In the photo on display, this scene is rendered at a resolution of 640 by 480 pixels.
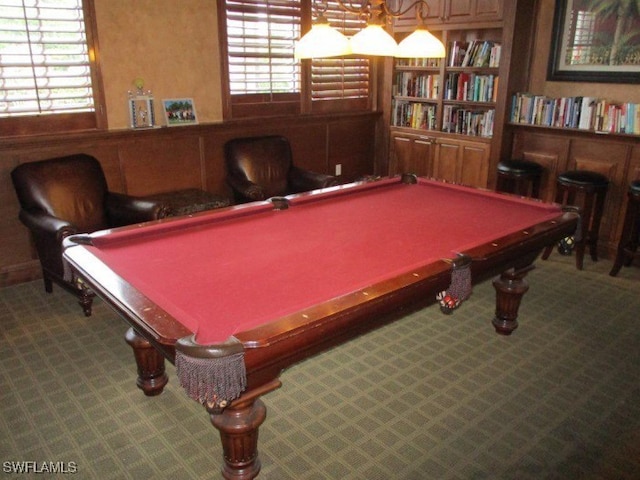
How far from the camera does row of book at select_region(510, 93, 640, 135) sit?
4340mm

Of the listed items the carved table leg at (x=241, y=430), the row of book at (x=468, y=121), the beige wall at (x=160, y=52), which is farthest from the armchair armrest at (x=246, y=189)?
the carved table leg at (x=241, y=430)

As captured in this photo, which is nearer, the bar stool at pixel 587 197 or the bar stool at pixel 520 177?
the bar stool at pixel 587 197

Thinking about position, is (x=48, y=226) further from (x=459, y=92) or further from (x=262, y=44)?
(x=459, y=92)

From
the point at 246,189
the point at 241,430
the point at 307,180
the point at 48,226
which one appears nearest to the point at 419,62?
the point at 307,180

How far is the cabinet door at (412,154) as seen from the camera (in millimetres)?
5801

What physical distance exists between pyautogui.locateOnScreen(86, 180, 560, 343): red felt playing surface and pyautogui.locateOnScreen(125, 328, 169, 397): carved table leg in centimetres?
54

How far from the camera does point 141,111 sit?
170 inches

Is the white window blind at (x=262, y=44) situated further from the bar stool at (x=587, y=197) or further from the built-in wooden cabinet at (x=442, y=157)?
the bar stool at (x=587, y=197)

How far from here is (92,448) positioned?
232 centimetres

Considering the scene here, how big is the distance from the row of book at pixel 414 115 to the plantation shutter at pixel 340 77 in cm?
38

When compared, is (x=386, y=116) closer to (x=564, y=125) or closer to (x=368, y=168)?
(x=368, y=168)

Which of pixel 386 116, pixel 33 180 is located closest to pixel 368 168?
pixel 386 116

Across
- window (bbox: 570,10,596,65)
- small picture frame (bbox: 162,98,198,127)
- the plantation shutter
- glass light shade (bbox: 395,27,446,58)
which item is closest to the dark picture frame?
window (bbox: 570,10,596,65)

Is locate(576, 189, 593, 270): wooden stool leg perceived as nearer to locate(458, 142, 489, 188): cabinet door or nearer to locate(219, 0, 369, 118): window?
locate(458, 142, 489, 188): cabinet door
